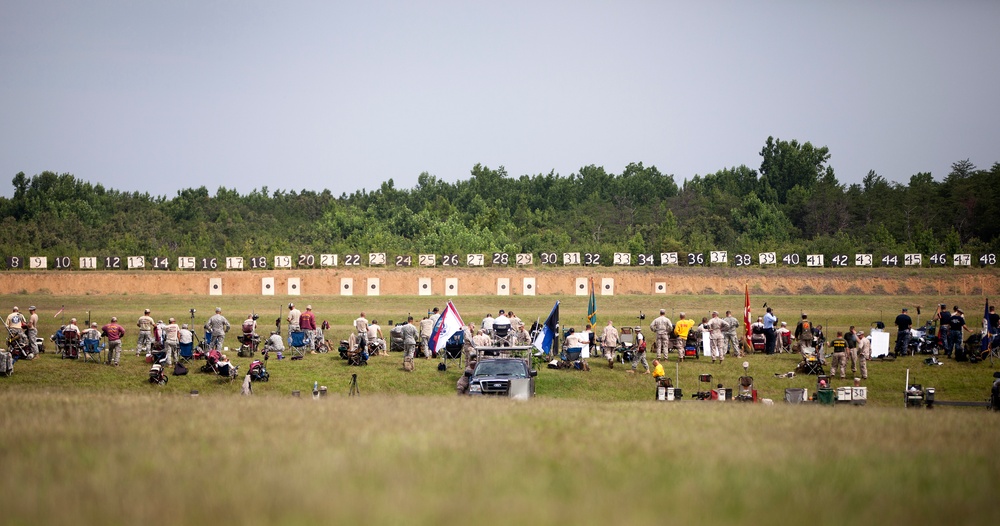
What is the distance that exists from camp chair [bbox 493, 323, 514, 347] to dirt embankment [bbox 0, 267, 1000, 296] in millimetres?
51076

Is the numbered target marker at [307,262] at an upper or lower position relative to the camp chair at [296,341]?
upper

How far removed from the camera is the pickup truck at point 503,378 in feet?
91.9

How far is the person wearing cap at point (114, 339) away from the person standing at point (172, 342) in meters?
1.50

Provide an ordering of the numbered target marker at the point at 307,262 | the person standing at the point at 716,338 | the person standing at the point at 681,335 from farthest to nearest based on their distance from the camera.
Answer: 1. the numbered target marker at the point at 307,262
2. the person standing at the point at 681,335
3. the person standing at the point at 716,338

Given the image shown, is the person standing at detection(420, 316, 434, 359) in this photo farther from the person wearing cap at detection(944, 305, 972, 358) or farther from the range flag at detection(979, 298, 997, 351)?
the range flag at detection(979, 298, 997, 351)

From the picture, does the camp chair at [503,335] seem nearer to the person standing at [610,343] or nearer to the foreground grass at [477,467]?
the person standing at [610,343]

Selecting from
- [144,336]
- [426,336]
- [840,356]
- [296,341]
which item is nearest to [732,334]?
[840,356]

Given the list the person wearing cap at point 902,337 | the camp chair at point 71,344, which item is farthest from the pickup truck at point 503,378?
the person wearing cap at point 902,337

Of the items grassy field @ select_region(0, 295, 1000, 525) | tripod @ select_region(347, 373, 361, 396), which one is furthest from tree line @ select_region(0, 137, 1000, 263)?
grassy field @ select_region(0, 295, 1000, 525)

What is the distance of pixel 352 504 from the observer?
34.5 feet

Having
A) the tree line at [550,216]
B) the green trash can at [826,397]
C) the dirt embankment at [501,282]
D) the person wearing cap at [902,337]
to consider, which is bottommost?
the green trash can at [826,397]

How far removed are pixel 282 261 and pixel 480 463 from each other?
3462 inches

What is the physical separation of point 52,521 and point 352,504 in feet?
9.69

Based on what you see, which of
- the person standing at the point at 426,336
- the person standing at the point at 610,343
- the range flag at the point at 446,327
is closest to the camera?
the range flag at the point at 446,327
